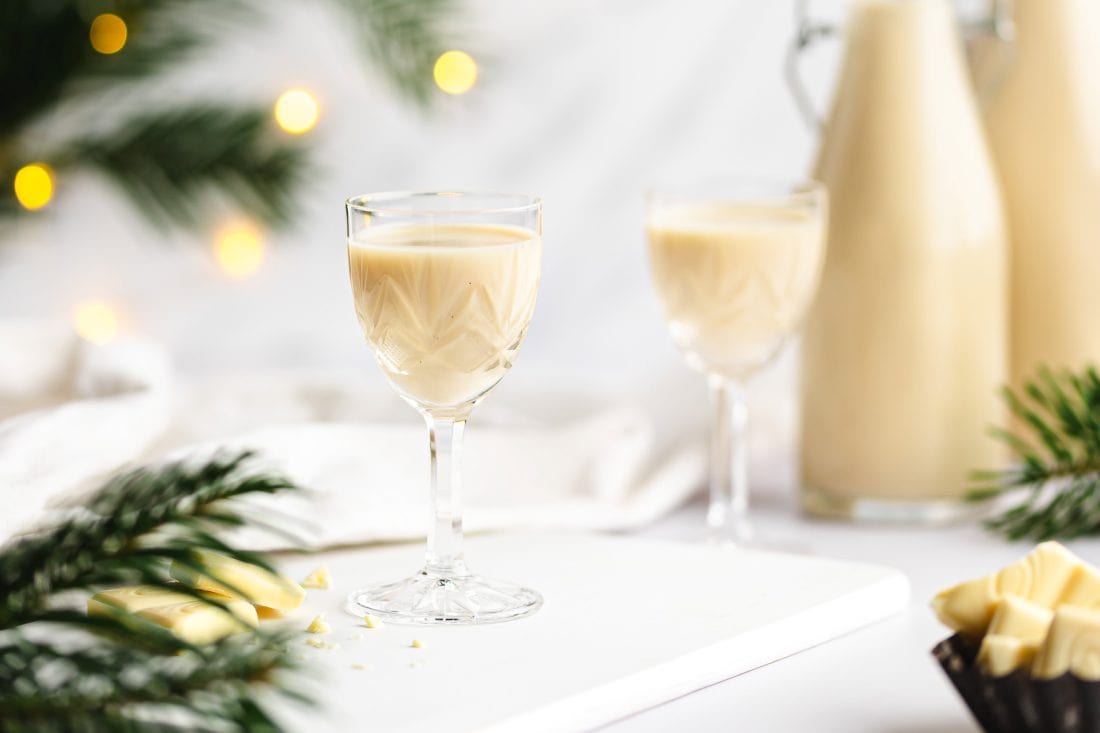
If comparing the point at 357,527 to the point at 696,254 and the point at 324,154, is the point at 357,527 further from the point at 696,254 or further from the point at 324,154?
the point at 324,154

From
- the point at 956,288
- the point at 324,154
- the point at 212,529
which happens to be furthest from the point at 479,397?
the point at 324,154

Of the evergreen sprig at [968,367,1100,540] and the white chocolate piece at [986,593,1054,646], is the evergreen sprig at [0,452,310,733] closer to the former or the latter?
the white chocolate piece at [986,593,1054,646]

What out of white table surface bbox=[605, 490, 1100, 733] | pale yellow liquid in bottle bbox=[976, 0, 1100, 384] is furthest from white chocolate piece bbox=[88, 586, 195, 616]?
pale yellow liquid in bottle bbox=[976, 0, 1100, 384]

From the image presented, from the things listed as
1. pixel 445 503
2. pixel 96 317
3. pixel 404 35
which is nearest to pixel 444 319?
pixel 445 503

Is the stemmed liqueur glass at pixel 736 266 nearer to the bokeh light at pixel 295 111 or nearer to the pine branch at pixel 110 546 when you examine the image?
the pine branch at pixel 110 546

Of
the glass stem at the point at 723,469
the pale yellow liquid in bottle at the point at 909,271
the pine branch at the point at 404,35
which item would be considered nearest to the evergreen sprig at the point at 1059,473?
the pale yellow liquid in bottle at the point at 909,271

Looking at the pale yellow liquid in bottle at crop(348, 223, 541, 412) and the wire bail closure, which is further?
the wire bail closure
